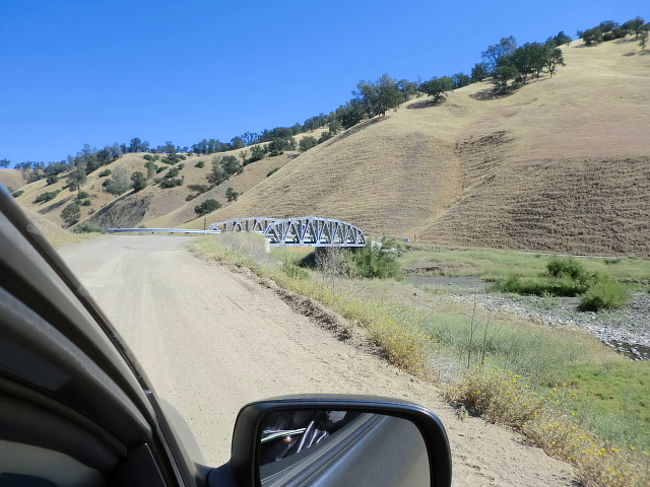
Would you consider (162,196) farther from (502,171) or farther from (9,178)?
(9,178)

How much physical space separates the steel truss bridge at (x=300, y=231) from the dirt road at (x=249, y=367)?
25926mm

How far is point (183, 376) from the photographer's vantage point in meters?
6.31

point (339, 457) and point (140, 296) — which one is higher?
point (339, 457)

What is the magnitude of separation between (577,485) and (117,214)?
8686 cm

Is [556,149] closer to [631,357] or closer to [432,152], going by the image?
[432,152]

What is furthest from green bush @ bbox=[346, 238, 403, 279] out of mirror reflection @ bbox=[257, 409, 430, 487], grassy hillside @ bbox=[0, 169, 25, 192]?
mirror reflection @ bbox=[257, 409, 430, 487]

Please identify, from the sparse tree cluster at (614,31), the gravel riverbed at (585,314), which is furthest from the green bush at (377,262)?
the sparse tree cluster at (614,31)

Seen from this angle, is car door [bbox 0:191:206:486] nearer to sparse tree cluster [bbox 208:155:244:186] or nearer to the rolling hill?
the rolling hill

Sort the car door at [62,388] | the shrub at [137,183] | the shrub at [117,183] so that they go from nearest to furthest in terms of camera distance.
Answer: the car door at [62,388] < the shrub at [117,183] < the shrub at [137,183]

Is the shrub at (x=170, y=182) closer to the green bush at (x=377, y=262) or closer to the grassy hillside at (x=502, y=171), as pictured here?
the grassy hillside at (x=502, y=171)

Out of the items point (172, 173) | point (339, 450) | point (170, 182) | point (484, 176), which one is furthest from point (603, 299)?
point (172, 173)

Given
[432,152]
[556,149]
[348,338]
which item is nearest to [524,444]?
[348,338]

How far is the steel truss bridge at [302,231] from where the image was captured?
39.2 meters

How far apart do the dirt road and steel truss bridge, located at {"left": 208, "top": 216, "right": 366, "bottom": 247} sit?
26.0m
